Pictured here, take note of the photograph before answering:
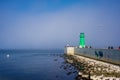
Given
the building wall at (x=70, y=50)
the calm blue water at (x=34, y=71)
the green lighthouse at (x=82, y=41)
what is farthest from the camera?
the building wall at (x=70, y=50)

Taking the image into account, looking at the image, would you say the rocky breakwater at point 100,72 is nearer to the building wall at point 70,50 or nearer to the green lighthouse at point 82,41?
the green lighthouse at point 82,41

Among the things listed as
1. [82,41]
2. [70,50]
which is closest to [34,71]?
[82,41]

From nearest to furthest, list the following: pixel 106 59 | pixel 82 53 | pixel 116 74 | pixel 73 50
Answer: pixel 116 74 < pixel 106 59 < pixel 82 53 < pixel 73 50

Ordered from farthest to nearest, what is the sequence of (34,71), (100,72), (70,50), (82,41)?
(70,50) → (82,41) → (34,71) → (100,72)

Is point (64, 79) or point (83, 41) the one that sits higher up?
point (83, 41)

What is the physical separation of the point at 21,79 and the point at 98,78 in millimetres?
11540

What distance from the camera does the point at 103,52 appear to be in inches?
1508

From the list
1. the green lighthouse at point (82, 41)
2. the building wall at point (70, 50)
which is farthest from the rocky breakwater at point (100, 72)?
the building wall at point (70, 50)

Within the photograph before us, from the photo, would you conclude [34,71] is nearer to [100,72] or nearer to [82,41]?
[100,72]

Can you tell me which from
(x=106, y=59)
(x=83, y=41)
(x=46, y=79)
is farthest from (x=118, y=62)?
(x=83, y=41)

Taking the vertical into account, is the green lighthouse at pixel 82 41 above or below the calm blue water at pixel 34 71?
above

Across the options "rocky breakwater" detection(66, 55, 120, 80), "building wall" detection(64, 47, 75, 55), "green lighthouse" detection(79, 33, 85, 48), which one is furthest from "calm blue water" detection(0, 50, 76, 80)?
"building wall" detection(64, 47, 75, 55)

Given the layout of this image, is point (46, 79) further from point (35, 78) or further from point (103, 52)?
point (103, 52)

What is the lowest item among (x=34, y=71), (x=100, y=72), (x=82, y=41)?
(x=34, y=71)
